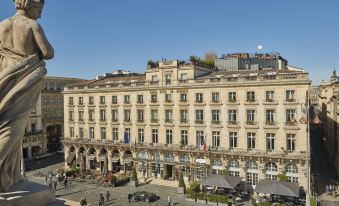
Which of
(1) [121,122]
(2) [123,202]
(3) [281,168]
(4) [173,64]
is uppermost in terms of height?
(4) [173,64]

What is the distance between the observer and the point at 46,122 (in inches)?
2972

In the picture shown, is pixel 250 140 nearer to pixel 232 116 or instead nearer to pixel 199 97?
pixel 232 116

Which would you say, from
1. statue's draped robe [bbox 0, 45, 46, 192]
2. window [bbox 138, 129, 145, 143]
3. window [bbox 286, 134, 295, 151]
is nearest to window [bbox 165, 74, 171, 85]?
window [bbox 138, 129, 145, 143]

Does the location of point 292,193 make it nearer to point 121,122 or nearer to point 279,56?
point 121,122

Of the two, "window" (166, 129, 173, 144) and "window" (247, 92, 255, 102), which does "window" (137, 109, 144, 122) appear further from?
"window" (247, 92, 255, 102)

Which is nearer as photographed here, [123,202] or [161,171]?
[123,202]

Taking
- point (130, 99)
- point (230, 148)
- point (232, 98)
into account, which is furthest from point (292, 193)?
point (130, 99)

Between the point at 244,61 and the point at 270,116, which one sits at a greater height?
the point at 244,61

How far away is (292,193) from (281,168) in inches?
258

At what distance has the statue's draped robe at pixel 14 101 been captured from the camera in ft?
22.8

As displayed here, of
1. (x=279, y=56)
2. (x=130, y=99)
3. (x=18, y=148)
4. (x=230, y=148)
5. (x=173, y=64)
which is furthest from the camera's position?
(x=279, y=56)

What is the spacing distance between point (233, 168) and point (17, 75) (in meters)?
41.7

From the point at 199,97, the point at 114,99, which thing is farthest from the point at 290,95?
the point at 114,99

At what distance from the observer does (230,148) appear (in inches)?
1811
